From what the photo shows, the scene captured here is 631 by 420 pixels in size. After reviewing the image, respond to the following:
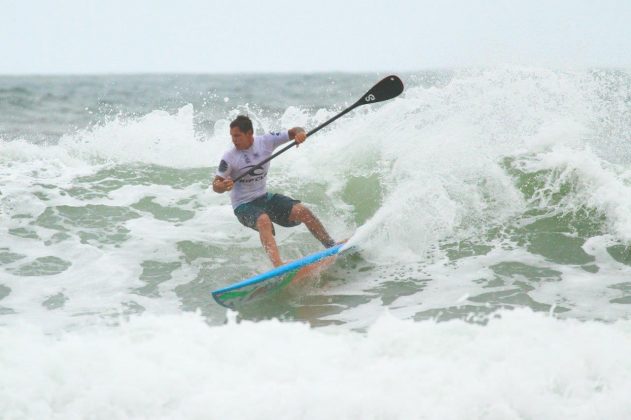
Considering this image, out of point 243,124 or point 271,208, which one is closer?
point 243,124

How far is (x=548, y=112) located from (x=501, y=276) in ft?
11.7

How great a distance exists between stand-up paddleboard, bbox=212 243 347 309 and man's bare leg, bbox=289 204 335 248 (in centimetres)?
36

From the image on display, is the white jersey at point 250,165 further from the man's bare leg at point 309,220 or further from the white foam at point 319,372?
the white foam at point 319,372

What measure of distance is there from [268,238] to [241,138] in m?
0.87

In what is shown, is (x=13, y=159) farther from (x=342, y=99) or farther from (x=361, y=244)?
(x=342, y=99)

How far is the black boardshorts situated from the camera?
6707 millimetres

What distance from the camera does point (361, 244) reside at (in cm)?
698

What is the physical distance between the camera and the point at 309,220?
6.84 meters

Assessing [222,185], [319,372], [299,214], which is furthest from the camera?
[299,214]

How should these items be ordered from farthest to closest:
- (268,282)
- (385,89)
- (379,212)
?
1. (379,212)
2. (385,89)
3. (268,282)

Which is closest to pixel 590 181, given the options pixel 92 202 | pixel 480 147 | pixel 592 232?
pixel 592 232

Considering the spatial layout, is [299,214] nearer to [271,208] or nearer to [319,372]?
[271,208]

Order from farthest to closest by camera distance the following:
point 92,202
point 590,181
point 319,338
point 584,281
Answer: point 92,202, point 590,181, point 584,281, point 319,338

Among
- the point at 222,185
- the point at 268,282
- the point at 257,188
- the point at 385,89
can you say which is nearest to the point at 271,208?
the point at 257,188
